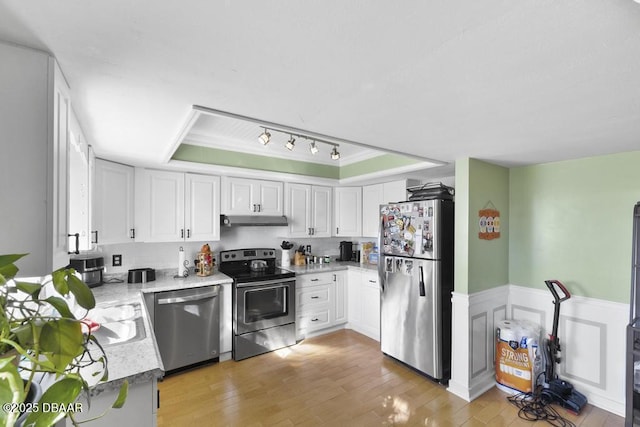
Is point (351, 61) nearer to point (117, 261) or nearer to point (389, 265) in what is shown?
point (389, 265)

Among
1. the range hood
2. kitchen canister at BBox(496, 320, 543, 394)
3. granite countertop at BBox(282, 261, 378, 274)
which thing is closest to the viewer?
kitchen canister at BBox(496, 320, 543, 394)

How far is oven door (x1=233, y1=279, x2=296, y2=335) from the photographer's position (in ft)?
10.0

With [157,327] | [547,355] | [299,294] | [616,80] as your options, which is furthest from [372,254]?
[616,80]

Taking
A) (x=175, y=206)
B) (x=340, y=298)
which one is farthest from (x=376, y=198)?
(x=175, y=206)

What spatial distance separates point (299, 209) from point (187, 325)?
6.23 feet

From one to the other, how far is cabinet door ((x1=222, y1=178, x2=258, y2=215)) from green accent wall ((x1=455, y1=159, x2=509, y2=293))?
7.50 ft

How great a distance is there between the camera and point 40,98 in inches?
34.2

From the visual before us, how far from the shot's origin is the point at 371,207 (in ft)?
13.1

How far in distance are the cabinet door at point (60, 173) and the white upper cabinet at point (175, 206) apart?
1.99 metres

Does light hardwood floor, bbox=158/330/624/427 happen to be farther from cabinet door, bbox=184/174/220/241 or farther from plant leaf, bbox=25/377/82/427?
plant leaf, bbox=25/377/82/427

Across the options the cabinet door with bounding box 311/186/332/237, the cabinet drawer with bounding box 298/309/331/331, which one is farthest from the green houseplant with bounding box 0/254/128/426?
the cabinet door with bounding box 311/186/332/237

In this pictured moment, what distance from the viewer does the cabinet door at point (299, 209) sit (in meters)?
3.78

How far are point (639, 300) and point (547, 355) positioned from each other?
2.66 ft

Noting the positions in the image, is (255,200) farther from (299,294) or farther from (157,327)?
(157,327)
